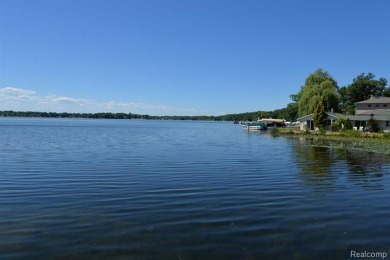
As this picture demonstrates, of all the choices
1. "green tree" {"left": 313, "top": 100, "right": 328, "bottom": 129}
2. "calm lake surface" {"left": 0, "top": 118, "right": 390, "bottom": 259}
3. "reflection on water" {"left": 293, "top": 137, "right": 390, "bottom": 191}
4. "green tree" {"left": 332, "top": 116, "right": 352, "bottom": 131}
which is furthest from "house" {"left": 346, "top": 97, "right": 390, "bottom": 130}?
"calm lake surface" {"left": 0, "top": 118, "right": 390, "bottom": 259}

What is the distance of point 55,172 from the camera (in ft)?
68.7

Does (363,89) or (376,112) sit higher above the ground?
(363,89)

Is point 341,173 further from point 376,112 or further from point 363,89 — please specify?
point 363,89

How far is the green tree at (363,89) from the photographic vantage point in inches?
4286

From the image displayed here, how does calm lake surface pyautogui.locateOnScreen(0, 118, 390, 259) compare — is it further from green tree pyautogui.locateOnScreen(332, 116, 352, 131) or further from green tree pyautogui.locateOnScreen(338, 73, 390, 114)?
green tree pyautogui.locateOnScreen(338, 73, 390, 114)

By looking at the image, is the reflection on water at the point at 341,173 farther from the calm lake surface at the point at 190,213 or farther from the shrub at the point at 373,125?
the shrub at the point at 373,125

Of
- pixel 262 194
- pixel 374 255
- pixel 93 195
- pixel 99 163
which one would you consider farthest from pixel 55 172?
pixel 374 255

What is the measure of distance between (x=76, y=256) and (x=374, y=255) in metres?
6.55

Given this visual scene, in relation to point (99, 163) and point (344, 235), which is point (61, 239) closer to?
point (344, 235)

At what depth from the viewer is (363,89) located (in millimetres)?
110125

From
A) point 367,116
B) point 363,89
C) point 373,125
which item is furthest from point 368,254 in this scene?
point 363,89

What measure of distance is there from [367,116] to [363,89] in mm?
43456

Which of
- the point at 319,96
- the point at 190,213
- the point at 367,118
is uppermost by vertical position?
the point at 319,96

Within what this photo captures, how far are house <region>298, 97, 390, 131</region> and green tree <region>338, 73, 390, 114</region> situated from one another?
28.3 m
